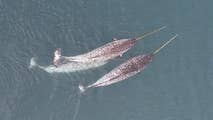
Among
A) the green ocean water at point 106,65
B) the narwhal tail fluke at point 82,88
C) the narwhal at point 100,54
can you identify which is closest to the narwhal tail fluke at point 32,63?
the green ocean water at point 106,65

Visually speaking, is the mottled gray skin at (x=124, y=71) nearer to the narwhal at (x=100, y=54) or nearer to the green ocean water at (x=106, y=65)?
the green ocean water at (x=106, y=65)

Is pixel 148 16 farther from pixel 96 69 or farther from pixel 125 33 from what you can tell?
pixel 96 69

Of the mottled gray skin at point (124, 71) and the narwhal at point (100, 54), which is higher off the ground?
the narwhal at point (100, 54)

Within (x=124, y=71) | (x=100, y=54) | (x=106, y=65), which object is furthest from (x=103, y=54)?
(x=124, y=71)

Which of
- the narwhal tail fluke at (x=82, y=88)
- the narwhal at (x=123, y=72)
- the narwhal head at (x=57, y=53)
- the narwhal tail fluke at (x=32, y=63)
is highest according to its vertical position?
the narwhal head at (x=57, y=53)

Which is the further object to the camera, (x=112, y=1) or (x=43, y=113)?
(x=112, y=1)

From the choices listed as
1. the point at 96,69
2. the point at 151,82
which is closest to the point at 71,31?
the point at 96,69
